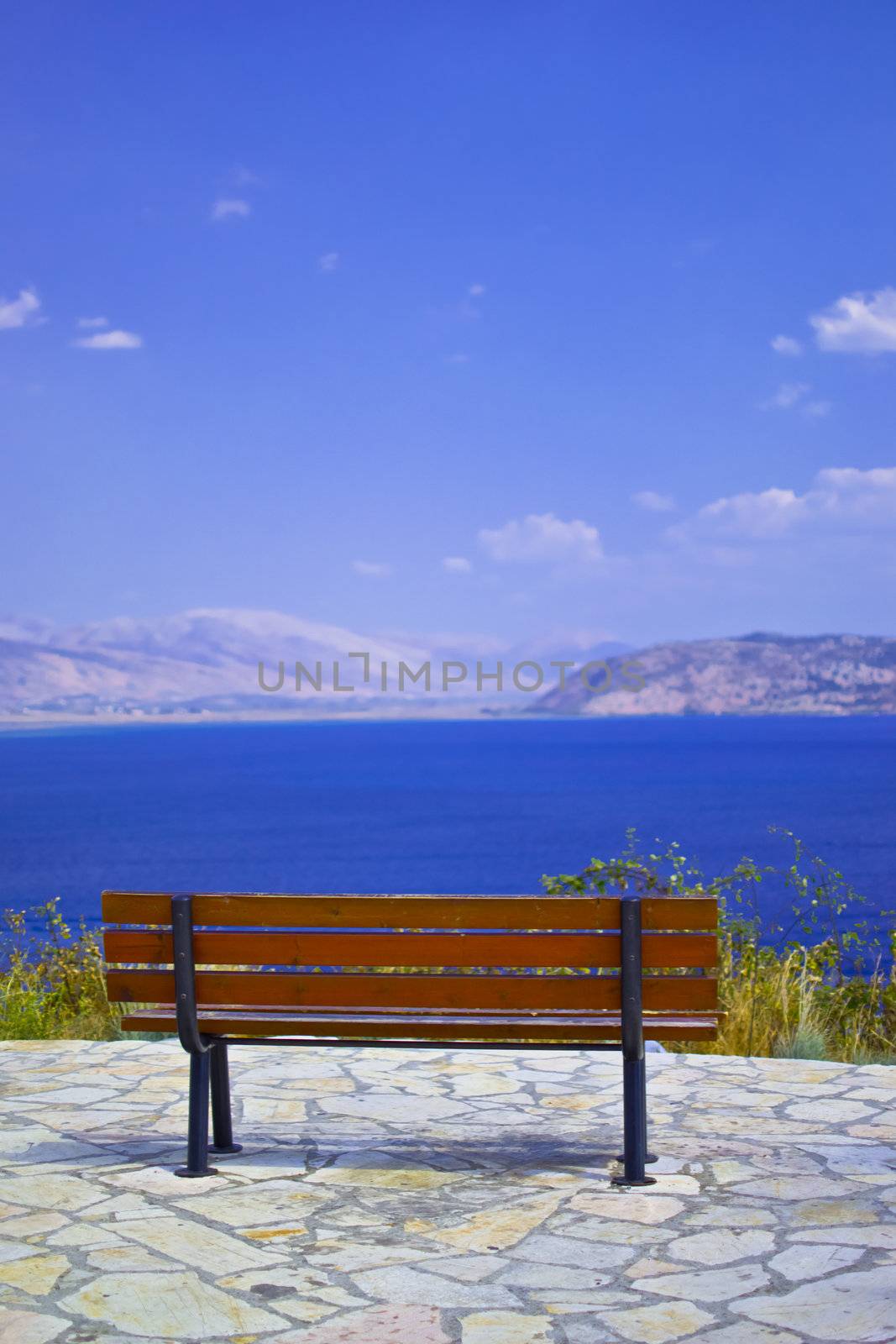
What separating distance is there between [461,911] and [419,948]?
17cm

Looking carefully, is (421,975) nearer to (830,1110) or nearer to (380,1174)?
(380,1174)

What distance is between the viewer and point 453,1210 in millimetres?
4141

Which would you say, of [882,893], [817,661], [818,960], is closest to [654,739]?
[817,661]

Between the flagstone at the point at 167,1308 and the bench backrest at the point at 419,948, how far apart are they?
3.25ft

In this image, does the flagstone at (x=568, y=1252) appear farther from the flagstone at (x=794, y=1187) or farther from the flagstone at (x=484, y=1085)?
the flagstone at (x=484, y=1085)

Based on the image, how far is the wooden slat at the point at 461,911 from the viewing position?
4.21 meters

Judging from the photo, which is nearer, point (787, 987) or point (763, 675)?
point (787, 987)

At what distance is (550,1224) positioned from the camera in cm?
399

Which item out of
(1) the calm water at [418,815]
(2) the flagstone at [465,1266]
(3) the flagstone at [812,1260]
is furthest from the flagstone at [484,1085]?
(1) the calm water at [418,815]

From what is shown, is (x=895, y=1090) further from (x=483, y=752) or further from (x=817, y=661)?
(x=817, y=661)

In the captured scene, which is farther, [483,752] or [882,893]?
[483,752]

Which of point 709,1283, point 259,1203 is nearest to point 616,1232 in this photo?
point 709,1283

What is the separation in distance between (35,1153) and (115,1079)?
4.00ft

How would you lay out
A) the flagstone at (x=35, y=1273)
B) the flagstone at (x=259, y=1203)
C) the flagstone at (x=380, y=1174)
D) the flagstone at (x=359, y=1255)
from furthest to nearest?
1. the flagstone at (x=380, y=1174)
2. the flagstone at (x=259, y=1203)
3. the flagstone at (x=359, y=1255)
4. the flagstone at (x=35, y=1273)
